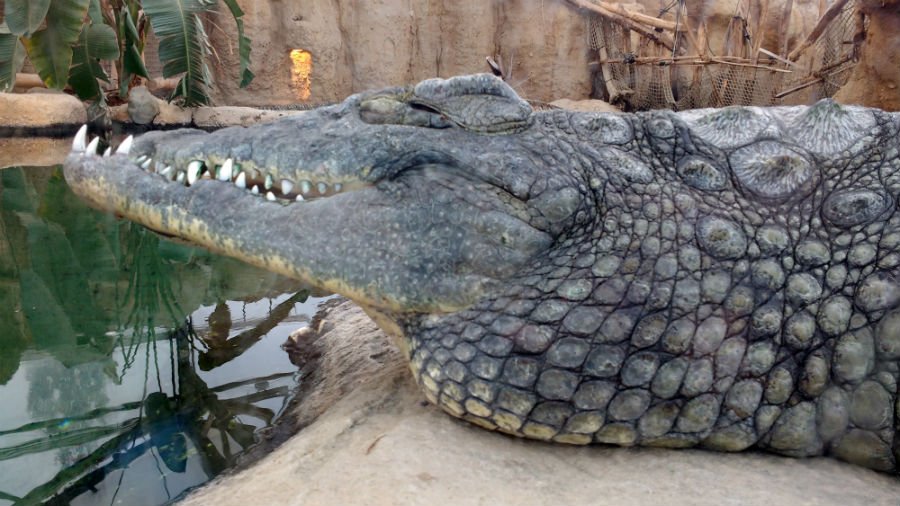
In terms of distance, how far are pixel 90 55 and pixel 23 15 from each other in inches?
91.8

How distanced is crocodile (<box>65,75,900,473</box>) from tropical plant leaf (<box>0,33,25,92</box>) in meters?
9.00

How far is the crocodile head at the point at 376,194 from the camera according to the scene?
178cm

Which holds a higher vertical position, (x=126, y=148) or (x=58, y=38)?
(x=58, y=38)

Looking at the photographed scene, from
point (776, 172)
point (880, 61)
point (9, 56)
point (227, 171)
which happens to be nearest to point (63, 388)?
point (227, 171)

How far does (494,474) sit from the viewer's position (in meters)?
1.55

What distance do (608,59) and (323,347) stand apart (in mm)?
15137

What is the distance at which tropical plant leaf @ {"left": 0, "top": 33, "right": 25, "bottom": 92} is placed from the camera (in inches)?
356

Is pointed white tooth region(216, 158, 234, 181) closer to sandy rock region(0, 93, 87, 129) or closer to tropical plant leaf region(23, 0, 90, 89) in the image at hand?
tropical plant leaf region(23, 0, 90, 89)

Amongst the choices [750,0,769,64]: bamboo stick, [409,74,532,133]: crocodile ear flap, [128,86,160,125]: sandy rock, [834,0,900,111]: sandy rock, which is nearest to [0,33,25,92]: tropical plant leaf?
[128,86,160,125]: sandy rock

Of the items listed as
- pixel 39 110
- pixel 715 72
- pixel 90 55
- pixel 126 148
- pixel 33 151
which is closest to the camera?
pixel 126 148

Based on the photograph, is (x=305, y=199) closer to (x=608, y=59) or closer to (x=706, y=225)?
(x=706, y=225)

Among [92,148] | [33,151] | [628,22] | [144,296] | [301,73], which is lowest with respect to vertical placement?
[144,296]

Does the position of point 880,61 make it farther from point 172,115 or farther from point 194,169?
point 172,115

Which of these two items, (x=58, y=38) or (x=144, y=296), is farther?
(x=58, y=38)
